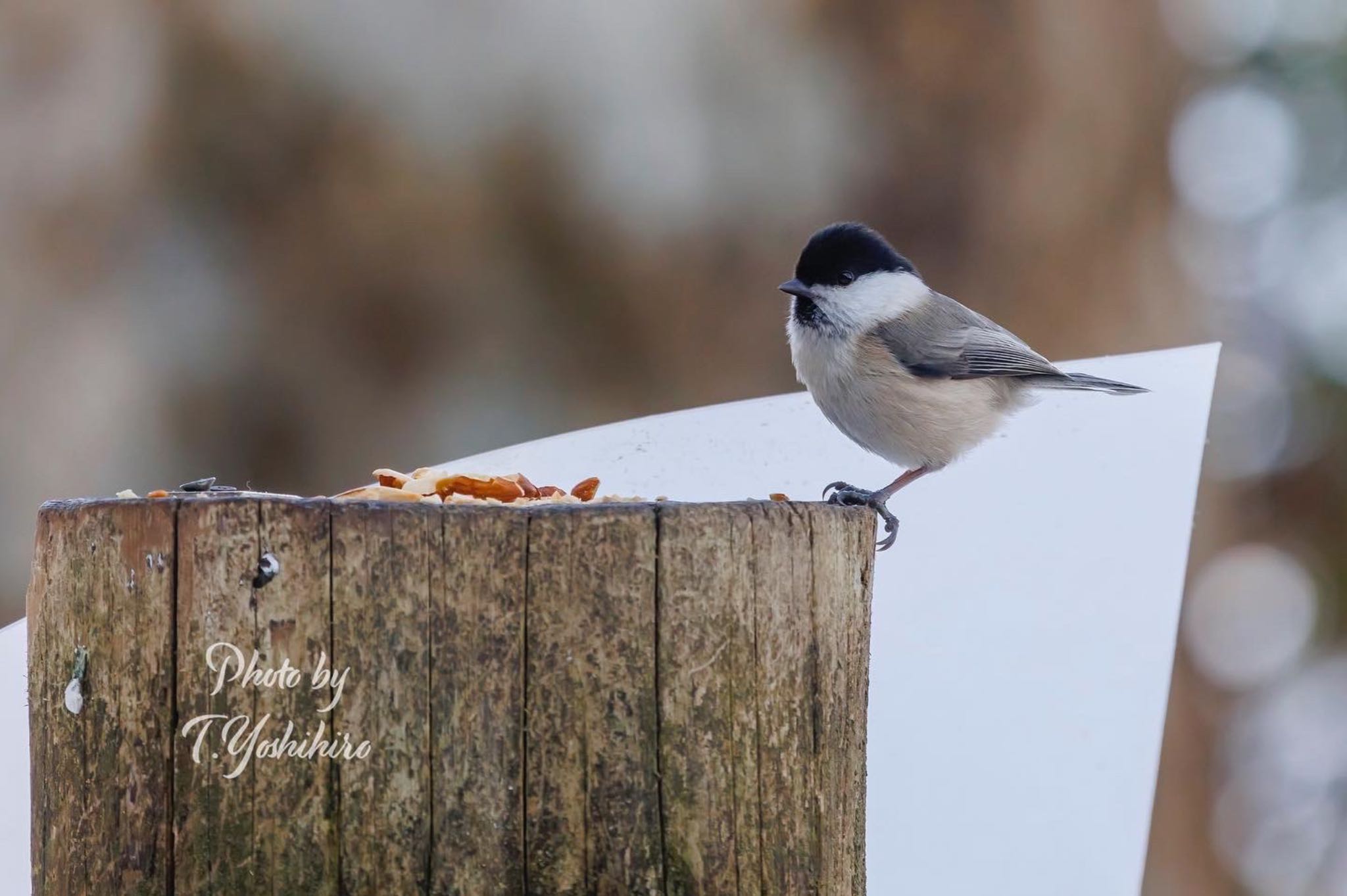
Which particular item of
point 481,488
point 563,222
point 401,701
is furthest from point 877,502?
point 563,222

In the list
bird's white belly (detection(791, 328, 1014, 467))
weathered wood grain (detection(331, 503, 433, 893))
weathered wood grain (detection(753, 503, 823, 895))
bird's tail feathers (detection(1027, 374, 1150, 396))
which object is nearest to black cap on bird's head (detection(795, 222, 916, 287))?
bird's white belly (detection(791, 328, 1014, 467))

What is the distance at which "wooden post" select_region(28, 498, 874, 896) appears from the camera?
125cm

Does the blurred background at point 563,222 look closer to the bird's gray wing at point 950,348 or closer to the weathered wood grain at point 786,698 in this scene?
the bird's gray wing at point 950,348

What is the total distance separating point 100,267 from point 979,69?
3.26 meters

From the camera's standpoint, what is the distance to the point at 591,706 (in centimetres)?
129

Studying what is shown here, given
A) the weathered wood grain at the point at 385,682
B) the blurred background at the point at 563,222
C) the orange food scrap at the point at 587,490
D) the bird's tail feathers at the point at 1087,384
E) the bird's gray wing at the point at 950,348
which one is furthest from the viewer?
the blurred background at the point at 563,222

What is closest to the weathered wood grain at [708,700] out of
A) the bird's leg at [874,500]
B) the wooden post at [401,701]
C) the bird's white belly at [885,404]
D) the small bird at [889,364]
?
the wooden post at [401,701]

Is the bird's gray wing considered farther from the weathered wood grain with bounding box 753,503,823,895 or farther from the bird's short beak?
the weathered wood grain with bounding box 753,503,823,895

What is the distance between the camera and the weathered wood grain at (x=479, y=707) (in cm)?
125

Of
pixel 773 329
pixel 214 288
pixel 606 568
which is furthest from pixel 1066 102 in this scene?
pixel 606 568

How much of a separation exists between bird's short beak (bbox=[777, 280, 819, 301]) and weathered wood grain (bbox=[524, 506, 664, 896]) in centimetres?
147

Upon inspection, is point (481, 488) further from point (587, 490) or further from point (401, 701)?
point (401, 701)

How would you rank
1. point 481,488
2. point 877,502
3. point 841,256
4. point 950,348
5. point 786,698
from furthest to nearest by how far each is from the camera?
point 950,348
point 841,256
point 877,502
point 481,488
point 786,698

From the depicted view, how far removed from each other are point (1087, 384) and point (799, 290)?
2.14 feet
